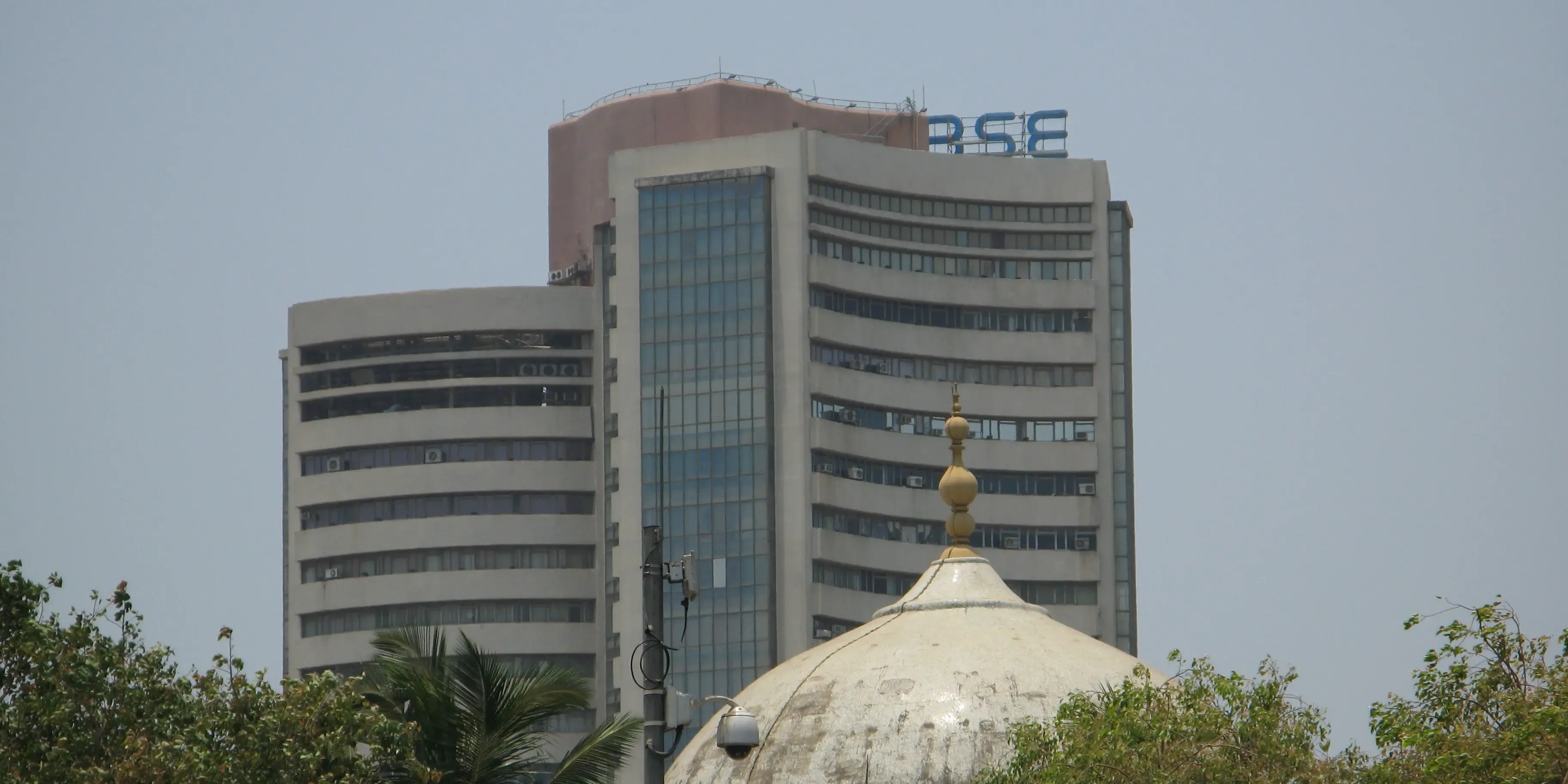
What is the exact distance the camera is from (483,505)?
109 meters

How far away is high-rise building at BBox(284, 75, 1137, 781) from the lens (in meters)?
99.1

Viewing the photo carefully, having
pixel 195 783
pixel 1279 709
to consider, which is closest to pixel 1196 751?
pixel 1279 709

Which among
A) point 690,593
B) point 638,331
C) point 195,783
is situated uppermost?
point 638,331

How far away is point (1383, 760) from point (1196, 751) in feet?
6.55

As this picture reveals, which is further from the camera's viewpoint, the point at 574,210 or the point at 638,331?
the point at 574,210

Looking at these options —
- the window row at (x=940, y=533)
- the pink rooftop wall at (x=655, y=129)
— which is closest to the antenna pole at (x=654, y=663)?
the window row at (x=940, y=533)

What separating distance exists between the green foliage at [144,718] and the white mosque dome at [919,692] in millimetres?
7366

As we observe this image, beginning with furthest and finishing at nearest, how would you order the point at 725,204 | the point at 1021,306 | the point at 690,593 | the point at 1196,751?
the point at 1021,306 → the point at 725,204 → the point at 1196,751 → the point at 690,593

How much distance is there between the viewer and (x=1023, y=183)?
10812cm

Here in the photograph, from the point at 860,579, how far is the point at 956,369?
926cm

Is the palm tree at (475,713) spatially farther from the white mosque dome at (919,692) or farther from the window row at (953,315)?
the window row at (953,315)

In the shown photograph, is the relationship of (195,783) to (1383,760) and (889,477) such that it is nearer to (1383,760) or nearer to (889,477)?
(1383,760)

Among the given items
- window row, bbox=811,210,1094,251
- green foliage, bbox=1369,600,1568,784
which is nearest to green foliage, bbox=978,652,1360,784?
green foliage, bbox=1369,600,1568,784

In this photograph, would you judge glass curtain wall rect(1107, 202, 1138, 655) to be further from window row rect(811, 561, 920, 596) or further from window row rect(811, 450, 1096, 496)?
window row rect(811, 561, 920, 596)
